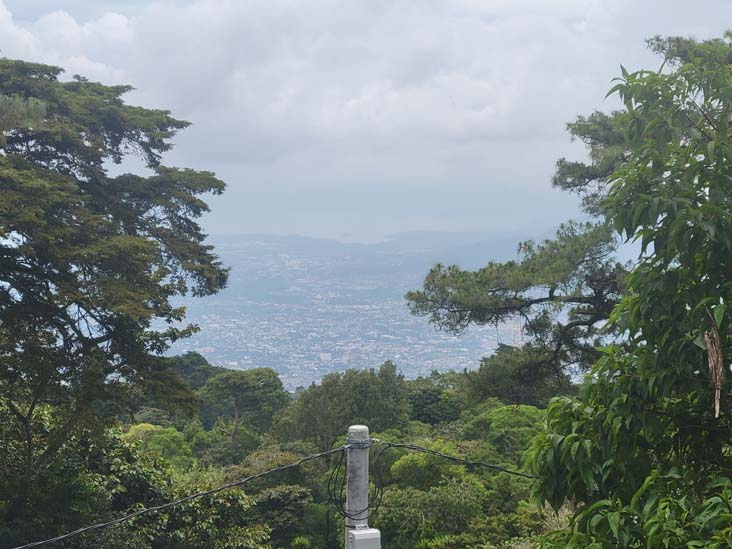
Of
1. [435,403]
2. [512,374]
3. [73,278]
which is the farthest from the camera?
[435,403]

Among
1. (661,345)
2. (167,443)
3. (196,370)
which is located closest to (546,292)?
(661,345)

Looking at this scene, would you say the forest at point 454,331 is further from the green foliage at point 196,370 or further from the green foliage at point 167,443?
the green foliage at point 196,370

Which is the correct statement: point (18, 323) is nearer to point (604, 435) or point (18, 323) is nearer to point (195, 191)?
point (195, 191)

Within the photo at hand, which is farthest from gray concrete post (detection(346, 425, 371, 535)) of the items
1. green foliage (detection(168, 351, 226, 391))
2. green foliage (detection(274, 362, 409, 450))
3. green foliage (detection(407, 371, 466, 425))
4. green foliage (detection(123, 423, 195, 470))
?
green foliage (detection(168, 351, 226, 391))

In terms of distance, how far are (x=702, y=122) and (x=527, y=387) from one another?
11.9 m

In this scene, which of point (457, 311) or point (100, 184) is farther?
point (457, 311)

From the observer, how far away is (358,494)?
3209 mm

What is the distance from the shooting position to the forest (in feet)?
8.03

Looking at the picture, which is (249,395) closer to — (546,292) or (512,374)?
(512,374)

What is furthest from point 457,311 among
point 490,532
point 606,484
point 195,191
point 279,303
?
point 279,303

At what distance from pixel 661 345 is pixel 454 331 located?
1054cm

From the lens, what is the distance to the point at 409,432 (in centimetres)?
1736

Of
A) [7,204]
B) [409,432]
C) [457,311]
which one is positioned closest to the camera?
[7,204]

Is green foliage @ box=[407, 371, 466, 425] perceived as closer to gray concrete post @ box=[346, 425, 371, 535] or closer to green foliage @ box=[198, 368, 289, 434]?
green foliage @ box=[198, 368, 289, 434]
